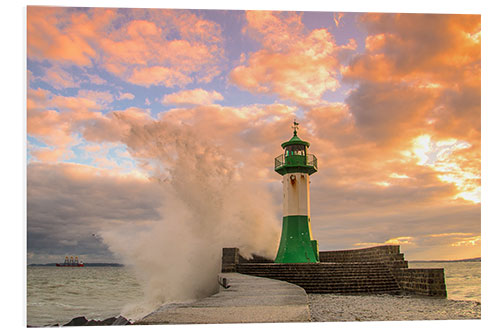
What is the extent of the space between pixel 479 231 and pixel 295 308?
204 inches

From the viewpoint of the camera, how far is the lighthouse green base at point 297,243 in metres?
14.3

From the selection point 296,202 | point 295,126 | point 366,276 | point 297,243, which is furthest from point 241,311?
point 295,126

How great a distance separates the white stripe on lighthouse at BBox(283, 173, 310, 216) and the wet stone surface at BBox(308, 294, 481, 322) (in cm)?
621

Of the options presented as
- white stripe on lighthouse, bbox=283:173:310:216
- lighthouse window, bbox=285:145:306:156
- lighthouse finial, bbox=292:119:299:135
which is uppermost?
lighthouse finial, bbox=292:119:299:135

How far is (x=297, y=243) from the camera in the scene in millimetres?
14477

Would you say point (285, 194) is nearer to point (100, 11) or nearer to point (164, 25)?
point (164, 25)

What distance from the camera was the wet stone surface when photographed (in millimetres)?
6505

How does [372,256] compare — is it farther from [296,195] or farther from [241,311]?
[241,311]

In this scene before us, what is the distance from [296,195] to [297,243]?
1763 mm

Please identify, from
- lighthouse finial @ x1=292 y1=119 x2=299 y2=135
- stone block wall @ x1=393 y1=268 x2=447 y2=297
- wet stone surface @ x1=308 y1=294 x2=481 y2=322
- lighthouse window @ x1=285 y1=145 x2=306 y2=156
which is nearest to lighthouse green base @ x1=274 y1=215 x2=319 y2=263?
lighthouse window @ x1=285 y1=145 x2=306 y2=156

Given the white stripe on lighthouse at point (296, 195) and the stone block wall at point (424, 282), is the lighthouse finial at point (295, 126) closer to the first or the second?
the white stripe on lighthouse at point (296, 195)

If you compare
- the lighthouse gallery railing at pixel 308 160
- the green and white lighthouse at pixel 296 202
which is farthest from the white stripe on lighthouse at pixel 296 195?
the lighthouse gallery railing at pixel 308 160

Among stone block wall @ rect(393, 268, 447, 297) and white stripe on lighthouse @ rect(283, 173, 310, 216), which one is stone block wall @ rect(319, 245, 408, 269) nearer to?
stone block wall @ rect(393, 268, 447, 297)
